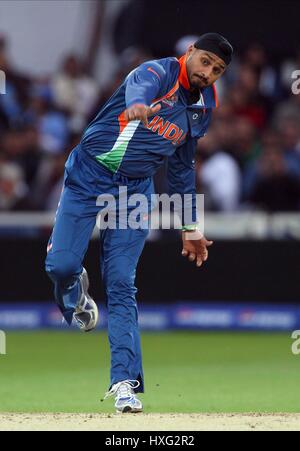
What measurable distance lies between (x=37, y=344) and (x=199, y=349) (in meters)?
1.67

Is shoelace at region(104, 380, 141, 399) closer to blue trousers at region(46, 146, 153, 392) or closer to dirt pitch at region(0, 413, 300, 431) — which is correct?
blue trousers at region(46, 146, 153, 392)

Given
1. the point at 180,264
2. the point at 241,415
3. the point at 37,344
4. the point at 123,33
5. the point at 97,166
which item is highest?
the point at 123,33

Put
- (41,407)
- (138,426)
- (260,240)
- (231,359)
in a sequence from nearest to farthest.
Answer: (138,426) < (41,407) < (231,359) < (260,240)

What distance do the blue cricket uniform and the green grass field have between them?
2.37ft

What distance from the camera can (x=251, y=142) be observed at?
14.6 meters

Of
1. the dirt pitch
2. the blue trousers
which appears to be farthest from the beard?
the dirt pitch

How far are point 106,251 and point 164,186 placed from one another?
5917 millimetres

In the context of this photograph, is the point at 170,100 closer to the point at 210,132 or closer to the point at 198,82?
the point at 198,82

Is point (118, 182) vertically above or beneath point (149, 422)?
above

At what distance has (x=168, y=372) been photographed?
10.3 metres

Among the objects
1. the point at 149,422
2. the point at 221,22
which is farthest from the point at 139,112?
the point at 221,22

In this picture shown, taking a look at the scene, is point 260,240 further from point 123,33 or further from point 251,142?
point 123,33

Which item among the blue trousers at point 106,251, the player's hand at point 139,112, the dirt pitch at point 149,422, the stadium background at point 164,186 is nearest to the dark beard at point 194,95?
the blue trousers at point 106,251

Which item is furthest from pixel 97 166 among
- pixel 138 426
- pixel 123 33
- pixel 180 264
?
pixel 123 33
